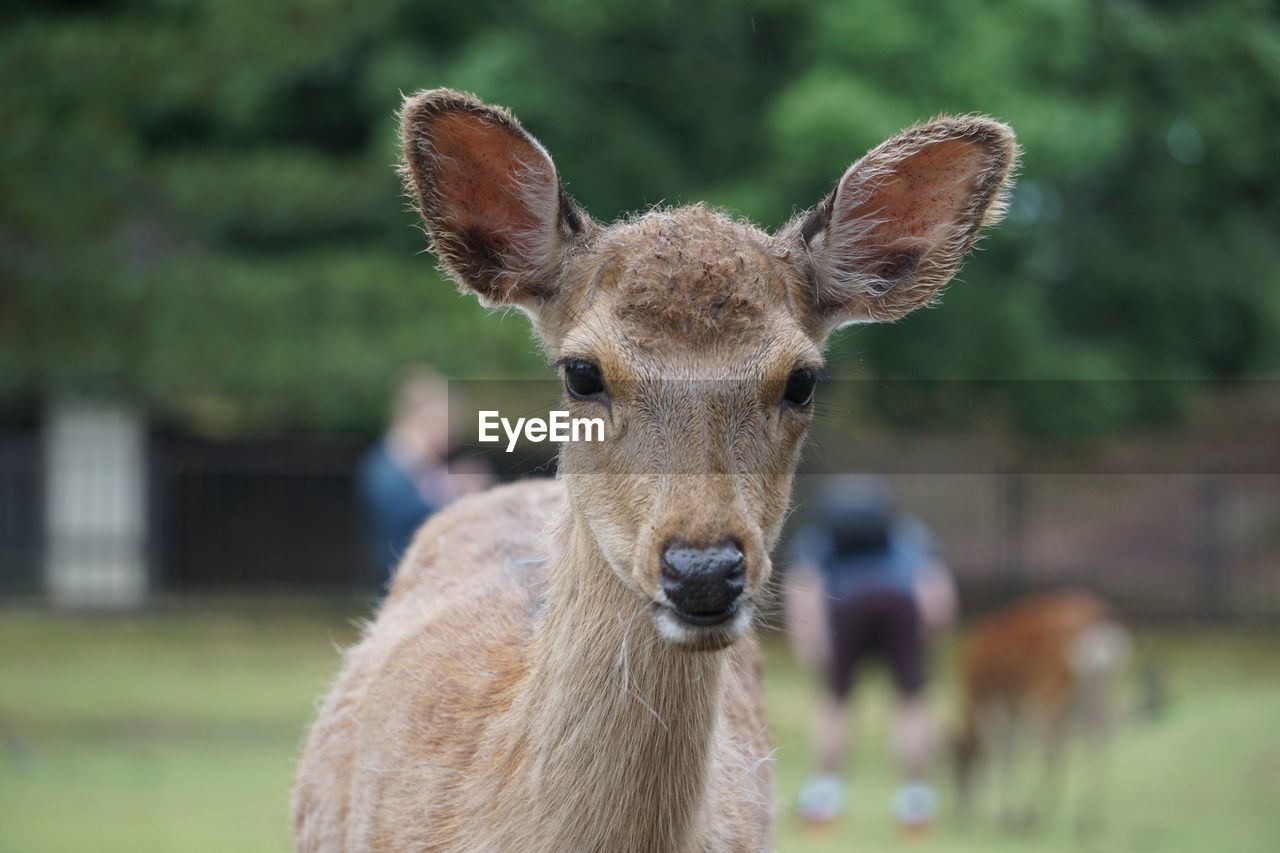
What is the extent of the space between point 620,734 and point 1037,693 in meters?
8.65

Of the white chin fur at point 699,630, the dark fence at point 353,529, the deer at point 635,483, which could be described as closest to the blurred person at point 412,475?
the deer at point 635,483

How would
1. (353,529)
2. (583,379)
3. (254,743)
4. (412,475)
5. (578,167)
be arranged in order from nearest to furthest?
(583,379) < (412,475) < (254,743) < (578,167) < (353,529)

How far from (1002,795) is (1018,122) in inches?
352

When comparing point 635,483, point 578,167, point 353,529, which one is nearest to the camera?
point 635,483

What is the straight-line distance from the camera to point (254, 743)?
1389 cm

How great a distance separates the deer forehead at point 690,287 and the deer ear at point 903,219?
298 mm

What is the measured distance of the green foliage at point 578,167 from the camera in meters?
14.8

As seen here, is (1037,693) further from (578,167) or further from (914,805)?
(578,167)

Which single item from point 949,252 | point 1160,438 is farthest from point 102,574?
point 949,252

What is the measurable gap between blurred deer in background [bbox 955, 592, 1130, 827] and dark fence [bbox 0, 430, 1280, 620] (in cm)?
1121

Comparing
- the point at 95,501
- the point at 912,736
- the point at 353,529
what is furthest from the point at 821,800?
the point at 95,501

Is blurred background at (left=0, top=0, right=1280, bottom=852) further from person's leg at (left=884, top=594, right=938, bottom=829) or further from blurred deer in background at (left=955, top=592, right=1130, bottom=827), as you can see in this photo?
person's leg at (left=884, top=594, right=938, bottom=829)

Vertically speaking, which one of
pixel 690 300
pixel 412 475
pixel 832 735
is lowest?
pixel 832 735

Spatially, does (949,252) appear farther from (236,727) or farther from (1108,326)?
(1108,326)
